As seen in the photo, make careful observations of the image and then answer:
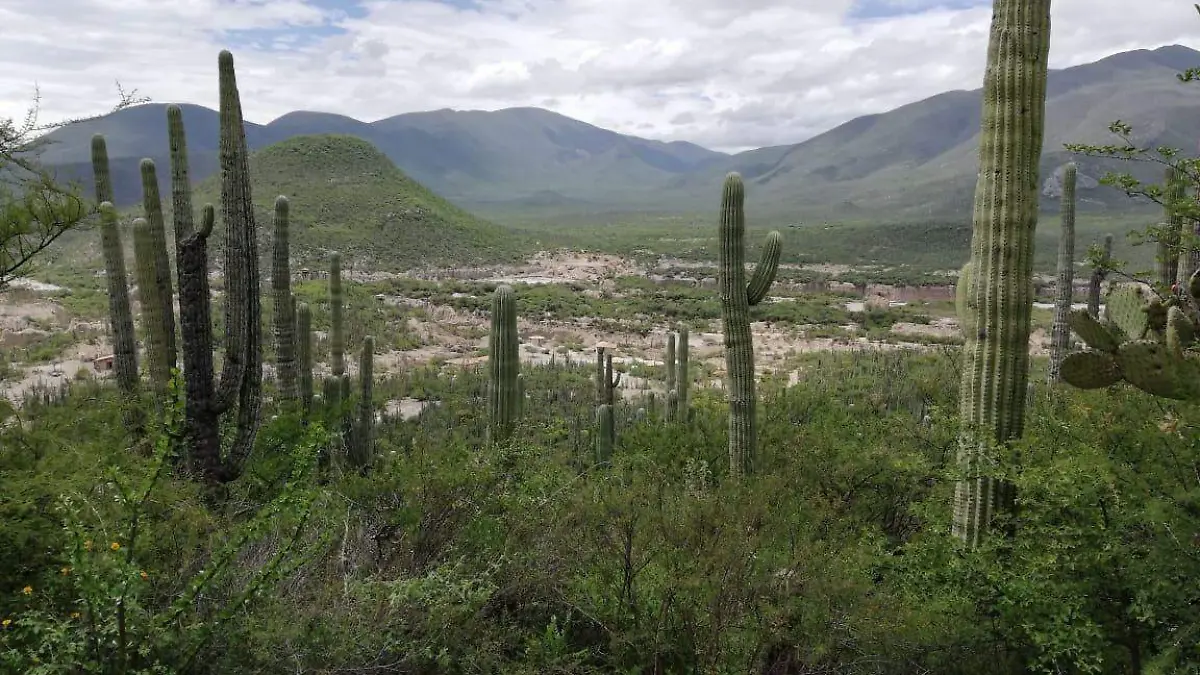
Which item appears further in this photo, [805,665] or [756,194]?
[756,194]

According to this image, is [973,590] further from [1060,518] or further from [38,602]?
[38,602]

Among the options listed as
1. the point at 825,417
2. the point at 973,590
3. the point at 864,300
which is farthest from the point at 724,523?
the point at 864,300

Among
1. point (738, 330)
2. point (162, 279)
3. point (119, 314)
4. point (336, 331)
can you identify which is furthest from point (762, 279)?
point (119, 314)

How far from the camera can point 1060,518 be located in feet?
16.8

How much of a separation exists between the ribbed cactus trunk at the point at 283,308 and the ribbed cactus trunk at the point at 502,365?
280cm

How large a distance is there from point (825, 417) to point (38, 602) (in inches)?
413

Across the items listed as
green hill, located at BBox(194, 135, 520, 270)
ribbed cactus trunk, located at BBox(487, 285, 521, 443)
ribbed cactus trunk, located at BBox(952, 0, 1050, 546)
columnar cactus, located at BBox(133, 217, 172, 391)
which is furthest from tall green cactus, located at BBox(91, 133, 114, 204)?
green hill, located at BBox(194, 135, 520, 270)

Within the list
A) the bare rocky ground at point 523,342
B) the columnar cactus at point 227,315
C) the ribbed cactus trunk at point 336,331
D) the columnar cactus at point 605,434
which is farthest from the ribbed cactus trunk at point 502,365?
the bare rocky ground at point 523,342

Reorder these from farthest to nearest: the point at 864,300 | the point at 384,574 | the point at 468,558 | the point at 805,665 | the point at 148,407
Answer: the point at 864,300 → the point at 148,407 → the point at 468,558 → the point at 384,574 → the point at 805,665

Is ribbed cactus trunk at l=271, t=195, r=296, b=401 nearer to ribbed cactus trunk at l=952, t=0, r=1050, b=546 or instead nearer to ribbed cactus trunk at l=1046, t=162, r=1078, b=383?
ribbed cactus trunk at l=952, t=0, r=1050, b=546

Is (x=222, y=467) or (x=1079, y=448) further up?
(x=1079, y=448)

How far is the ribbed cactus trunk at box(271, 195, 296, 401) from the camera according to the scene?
32.6ft

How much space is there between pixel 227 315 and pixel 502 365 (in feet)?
12.5

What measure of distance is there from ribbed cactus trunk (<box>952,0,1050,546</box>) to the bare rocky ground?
1272 centimetres
